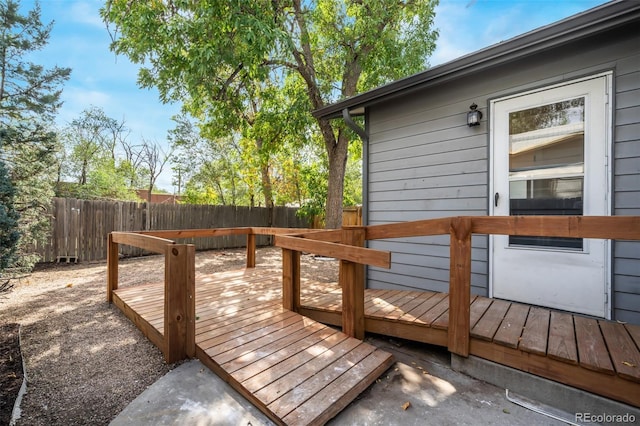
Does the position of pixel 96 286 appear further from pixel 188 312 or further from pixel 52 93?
pixel 52 93

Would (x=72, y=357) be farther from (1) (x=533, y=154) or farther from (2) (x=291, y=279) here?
(1) (x=533, y=154)

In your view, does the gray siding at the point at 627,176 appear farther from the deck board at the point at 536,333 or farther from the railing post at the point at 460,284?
the railing post at the point at 460,284

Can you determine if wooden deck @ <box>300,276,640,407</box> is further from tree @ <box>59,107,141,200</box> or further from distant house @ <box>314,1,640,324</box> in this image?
tree @ <box>59,107,141,200</box>

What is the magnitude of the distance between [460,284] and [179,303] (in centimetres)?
214

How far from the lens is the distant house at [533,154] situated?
2336mm

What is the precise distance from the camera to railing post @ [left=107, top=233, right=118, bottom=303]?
356 centimetres

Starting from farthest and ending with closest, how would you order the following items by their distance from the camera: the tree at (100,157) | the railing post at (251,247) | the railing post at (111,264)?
the tree at (100,157) < the railing post at (251,247) < the railing post at (111,264)

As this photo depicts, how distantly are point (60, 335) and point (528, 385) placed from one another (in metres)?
4.00

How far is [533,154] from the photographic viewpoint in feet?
9.18

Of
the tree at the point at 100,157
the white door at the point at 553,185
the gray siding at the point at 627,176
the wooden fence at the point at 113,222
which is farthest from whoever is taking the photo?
the tree at the point at 100,157

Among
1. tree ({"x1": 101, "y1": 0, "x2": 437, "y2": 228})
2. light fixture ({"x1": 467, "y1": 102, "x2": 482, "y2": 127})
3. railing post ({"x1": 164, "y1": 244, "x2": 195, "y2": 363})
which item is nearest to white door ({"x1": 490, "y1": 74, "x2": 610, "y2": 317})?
light fixture ({"x1": 467, "y1": 102, "x2": 482, "y2": 127})

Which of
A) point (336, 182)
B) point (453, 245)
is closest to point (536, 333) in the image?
point (453, 245)

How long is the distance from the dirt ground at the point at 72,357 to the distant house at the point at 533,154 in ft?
10.1

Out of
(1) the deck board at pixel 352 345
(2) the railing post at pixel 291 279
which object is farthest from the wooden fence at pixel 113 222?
(2) the railing post at pixel 291 279
